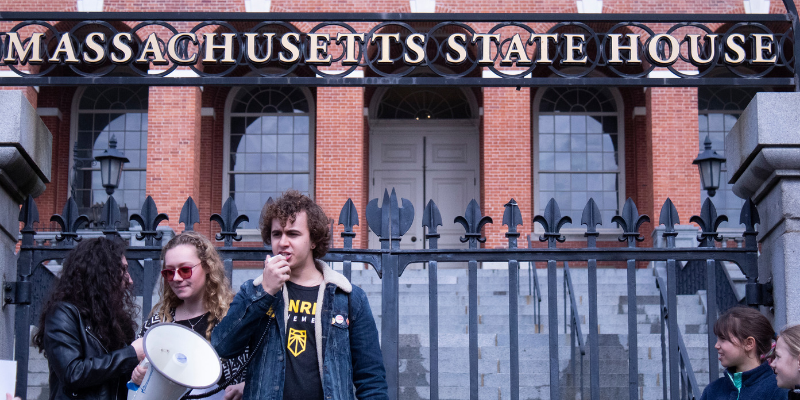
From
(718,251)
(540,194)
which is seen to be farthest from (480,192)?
(718,251)

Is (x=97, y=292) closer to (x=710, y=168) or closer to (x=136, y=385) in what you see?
(x=136, y=385)

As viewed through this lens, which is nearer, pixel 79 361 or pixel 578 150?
pixel 79 361

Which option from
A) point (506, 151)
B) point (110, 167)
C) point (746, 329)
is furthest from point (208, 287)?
point (506, 151)

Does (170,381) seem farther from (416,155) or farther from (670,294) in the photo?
(416,155)

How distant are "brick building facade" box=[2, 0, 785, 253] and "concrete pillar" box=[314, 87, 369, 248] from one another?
1.0 inches

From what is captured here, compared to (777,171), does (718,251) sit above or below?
below

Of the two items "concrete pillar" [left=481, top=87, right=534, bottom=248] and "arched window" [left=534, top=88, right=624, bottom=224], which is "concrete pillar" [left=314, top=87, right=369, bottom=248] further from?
"arched window" [left=534, top=88, right=624, bottom=224]

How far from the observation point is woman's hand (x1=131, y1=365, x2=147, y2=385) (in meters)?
4.12

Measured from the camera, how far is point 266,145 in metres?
21.0

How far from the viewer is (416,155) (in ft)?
68.3

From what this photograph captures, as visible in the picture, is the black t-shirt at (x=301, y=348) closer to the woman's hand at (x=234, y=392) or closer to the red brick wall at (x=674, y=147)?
the woman's hand at (x=234, y=392)

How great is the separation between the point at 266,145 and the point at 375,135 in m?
2.42

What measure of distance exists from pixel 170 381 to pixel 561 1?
1703cm

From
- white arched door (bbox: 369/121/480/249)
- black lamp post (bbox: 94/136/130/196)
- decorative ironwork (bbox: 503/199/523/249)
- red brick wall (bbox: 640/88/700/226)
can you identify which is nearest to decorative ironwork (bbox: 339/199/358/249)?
decorative ironwork (bbox: 503/199/523/249)
